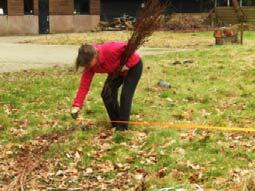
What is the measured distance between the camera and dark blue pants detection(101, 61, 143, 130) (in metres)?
7.78

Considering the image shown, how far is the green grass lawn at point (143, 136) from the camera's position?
6281 millimetres

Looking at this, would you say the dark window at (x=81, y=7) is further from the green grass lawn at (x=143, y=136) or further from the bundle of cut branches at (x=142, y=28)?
the bundle of cut branches at (x=142, y=28)

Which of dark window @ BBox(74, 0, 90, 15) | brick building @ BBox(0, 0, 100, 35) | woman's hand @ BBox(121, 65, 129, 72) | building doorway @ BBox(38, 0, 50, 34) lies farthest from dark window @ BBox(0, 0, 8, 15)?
woman's hand @ BBox(121, 65, 129, 72)

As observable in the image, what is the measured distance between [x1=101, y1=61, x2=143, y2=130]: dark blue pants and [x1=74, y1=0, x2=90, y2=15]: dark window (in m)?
27.4

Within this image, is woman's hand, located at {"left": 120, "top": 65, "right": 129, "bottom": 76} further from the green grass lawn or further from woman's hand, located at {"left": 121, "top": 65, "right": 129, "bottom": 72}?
the green grass lawn

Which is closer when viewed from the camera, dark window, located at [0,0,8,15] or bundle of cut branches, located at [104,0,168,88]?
bundle of cut branches, located at [104,0,168,88]

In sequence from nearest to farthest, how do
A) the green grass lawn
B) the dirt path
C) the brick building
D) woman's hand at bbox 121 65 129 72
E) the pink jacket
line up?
the green grass lawn → the pink jacket → woman's hand at bbox 121 65 129 72 → the dirt path → the brick building

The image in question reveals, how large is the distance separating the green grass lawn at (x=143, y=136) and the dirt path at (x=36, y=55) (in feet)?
11.0

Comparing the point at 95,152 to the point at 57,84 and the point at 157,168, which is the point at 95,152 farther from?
the point at 57,84

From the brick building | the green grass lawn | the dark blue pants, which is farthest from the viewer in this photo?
the brick building

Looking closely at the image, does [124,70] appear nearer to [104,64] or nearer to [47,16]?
[104,64]

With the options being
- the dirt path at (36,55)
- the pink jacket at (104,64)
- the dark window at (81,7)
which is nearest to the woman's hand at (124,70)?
the pink jacket at (104,64)

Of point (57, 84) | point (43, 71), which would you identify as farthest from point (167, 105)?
point (43, 71)

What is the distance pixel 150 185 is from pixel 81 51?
78.3 inches
